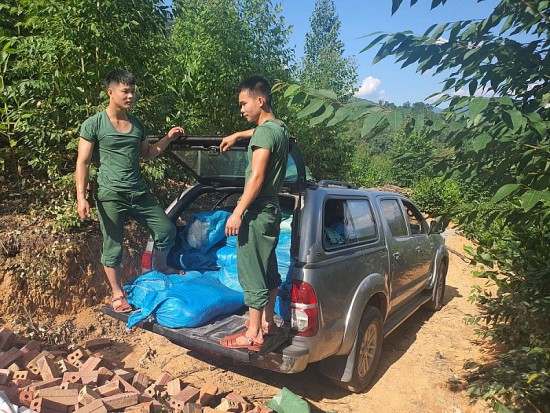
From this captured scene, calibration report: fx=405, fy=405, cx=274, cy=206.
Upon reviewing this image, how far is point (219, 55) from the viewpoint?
261 inches

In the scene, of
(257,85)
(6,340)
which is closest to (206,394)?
(6,340)

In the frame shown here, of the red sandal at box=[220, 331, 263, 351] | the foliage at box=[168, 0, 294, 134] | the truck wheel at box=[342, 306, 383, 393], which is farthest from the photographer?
the foliage at box=[168, 0, 294, 134]

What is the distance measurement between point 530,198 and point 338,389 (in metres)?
2.58

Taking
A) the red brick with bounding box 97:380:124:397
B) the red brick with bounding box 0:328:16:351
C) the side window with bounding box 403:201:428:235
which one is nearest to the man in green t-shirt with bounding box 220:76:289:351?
the red brick with bounding box 97:380:124:397

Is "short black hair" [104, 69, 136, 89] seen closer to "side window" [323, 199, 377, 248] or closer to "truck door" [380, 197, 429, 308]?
"side window" [323, 199, 377, 248]

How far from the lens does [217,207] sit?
13.6ft

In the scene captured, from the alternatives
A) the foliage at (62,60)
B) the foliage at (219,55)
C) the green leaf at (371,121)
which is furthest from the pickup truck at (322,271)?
the foliage at (219,55)

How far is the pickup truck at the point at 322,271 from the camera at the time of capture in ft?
9.20

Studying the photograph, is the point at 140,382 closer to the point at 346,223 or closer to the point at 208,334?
the point at 208,334

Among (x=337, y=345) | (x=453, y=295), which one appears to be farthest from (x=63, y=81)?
(x=453, y=295)

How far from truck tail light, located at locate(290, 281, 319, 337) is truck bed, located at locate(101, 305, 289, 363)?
126mm

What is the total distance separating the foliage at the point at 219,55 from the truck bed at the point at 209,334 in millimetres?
3440

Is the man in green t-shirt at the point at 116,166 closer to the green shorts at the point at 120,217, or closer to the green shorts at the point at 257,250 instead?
the green shorts at the point at 120,217

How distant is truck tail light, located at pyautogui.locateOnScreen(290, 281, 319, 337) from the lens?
2785 millimetres
